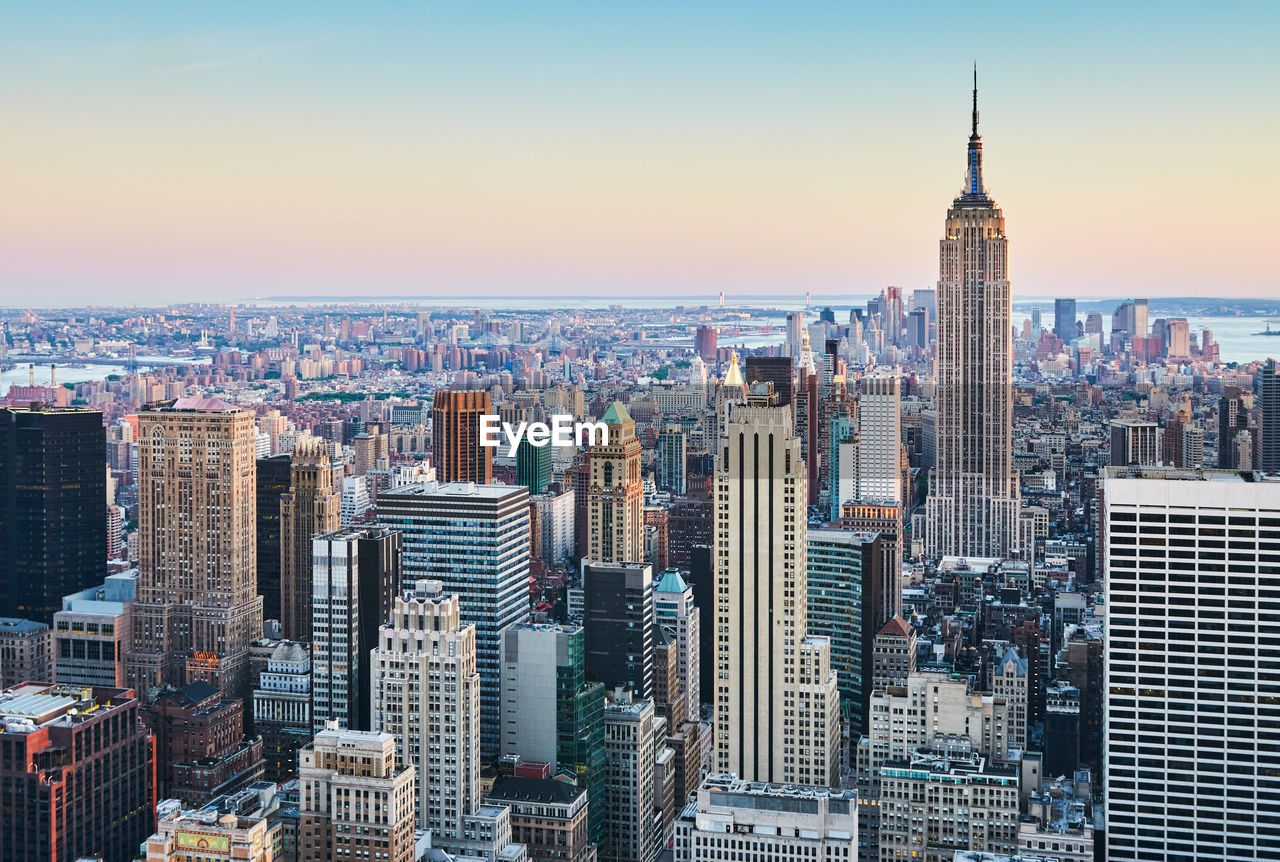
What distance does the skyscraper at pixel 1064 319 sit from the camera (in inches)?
2114

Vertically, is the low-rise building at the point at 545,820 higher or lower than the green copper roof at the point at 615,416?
lower

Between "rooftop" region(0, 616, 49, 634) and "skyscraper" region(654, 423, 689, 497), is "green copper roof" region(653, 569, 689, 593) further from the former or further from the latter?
"rooftop" region(0, 616, 49, 634)

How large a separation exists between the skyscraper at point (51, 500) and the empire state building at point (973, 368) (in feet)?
111

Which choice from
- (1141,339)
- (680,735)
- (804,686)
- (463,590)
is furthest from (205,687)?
(1141,339)

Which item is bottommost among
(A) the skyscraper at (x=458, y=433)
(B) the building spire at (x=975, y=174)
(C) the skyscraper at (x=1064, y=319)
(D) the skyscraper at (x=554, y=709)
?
(D) the skyscraper at (x=554, y=709)

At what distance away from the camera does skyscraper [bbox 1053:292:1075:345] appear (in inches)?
2114

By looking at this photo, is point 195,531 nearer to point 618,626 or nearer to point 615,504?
point 615,504

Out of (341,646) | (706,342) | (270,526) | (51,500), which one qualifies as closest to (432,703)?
(341,646)

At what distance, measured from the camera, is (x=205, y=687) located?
3584cm

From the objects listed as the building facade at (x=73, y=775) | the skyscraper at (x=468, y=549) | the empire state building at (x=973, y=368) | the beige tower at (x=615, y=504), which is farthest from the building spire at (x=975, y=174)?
the building facade at (x=73, y=775)

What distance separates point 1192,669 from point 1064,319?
3084 centimetres

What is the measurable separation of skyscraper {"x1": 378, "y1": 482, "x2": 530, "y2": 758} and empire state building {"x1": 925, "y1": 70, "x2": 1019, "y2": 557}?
105 ft

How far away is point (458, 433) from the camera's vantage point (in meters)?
53.6

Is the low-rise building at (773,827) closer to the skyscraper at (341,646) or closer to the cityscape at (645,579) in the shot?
the cityscape at (645,579)
